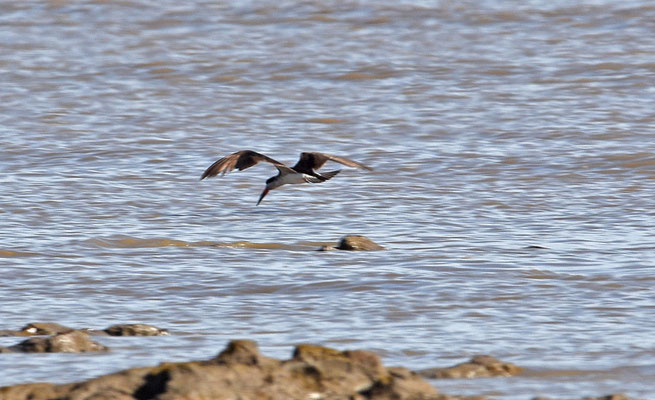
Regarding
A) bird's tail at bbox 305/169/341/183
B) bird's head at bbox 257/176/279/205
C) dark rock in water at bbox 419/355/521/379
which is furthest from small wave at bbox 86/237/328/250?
dark rock in water at bbox 419/355/521/379

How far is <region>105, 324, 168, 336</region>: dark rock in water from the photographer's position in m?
6.96

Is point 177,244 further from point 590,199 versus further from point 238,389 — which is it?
point 238,389

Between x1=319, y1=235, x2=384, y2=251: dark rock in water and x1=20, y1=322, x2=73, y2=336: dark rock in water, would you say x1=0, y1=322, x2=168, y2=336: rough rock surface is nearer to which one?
x1=20, y1=322, x2=73, y2=336: dark rock in water

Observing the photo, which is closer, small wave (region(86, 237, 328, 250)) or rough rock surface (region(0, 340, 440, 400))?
rough rock surface (region(0, 340, 440, 400))

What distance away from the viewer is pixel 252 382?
523 cm

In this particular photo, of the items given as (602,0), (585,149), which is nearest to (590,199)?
(585,149)

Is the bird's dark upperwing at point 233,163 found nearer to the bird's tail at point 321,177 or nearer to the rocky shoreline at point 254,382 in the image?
the bird's tail at point 321,177

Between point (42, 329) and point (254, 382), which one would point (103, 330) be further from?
point (254, 382)

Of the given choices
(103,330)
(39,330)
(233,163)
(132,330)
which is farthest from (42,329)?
(233,163)

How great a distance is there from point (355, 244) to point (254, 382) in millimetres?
4162

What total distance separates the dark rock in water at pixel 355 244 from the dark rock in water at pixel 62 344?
10.3 ft

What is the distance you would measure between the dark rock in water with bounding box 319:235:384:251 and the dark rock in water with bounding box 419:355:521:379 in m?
3.27

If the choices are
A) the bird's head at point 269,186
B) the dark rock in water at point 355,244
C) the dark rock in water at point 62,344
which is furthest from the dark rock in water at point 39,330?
the bird's head at point 269,186

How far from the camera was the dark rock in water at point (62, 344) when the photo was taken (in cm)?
646
